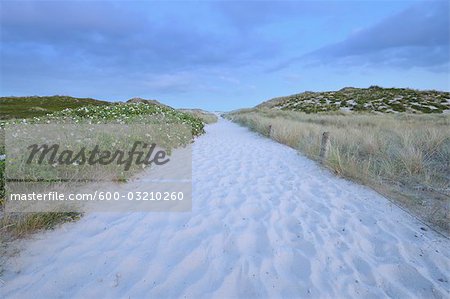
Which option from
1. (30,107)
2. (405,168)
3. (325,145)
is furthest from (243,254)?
(30,107)

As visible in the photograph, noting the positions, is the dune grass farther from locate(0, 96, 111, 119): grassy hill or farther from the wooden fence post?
locate(0, 96, 111, 119): grassy hill

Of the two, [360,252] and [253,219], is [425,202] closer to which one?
[360,252]

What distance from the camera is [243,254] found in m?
3.28

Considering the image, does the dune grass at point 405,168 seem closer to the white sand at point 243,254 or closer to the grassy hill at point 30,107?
the white sand at point 243,254

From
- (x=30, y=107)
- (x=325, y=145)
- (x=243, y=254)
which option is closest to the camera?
(x=243, y=254)

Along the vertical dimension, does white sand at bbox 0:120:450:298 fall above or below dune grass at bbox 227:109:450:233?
below

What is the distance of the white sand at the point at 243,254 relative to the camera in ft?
8.90

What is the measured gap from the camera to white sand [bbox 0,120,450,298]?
2713mm

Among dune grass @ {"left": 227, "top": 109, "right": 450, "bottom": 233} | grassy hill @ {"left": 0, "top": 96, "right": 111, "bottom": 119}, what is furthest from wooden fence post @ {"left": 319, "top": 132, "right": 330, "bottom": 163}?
grassy hill @ {"left": 0, "top": 96, "right": 111, "bottom": 119}

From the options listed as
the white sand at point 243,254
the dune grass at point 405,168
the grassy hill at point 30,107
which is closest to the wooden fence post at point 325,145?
the dune grass at point 405,168

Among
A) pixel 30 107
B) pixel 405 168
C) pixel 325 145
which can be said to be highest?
pixel 30 107

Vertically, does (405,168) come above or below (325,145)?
below

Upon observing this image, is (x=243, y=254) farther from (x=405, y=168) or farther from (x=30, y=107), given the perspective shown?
(x=30, y=107)

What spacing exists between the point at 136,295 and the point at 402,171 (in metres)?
6.16
